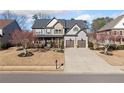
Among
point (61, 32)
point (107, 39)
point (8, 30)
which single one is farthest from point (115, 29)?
point (8, 30)

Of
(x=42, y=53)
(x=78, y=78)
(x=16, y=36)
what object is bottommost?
(x=78, y=78)

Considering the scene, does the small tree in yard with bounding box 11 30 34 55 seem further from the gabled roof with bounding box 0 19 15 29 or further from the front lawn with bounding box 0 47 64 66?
the gabled roof with bounding box 0 19 15 29

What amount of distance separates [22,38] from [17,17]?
4.48ft

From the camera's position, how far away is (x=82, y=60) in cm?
1638

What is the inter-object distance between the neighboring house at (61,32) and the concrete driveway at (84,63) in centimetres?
45

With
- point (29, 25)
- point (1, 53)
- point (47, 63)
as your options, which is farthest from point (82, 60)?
point (1, 53)

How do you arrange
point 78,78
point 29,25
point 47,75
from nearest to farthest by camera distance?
point 78,78
point 47,75
point 29,25

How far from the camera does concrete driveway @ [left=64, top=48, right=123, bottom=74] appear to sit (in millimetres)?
16031

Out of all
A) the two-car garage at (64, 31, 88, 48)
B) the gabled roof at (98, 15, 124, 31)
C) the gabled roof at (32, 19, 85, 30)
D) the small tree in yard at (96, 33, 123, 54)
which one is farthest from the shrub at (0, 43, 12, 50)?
the gabled roof at (98, 15, 124, 31)

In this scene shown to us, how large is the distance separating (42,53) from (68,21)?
2.49 metres

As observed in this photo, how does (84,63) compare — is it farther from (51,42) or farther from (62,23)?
(62,23)

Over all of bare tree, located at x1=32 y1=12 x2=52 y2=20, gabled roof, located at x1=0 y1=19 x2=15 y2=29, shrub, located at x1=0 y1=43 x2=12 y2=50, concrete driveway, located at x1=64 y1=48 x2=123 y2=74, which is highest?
bare tree, located at x1=32 y1=12 x2=52 y2=20

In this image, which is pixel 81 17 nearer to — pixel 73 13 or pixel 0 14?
pixel 73 13

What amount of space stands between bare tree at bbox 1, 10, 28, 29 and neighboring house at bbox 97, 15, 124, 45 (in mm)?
4488
